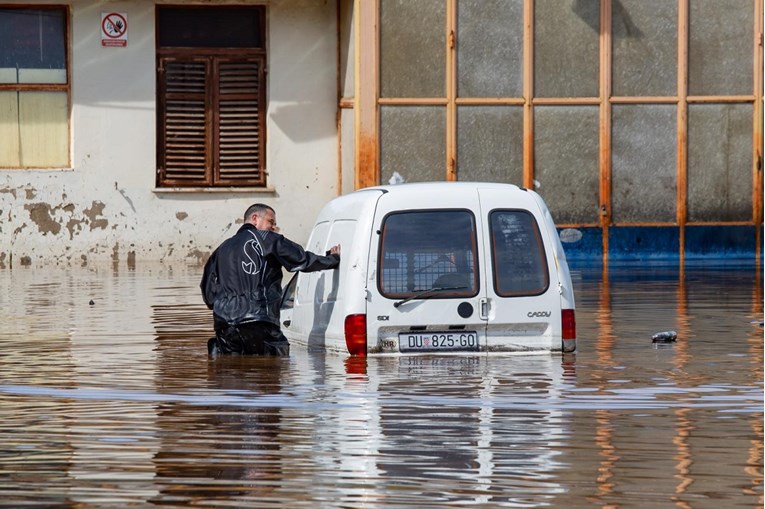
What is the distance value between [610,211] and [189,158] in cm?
637

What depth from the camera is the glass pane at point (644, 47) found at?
25.1 m

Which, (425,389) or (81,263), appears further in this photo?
(81,263)

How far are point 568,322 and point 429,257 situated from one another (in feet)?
3.49

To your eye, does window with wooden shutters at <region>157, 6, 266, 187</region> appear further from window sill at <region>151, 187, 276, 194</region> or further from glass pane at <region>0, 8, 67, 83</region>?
glass pane at <region>0, 8, 67, 83</region>

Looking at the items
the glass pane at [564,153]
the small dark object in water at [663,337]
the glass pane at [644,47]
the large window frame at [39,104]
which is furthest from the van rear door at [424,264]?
the large window frame at [39,104]

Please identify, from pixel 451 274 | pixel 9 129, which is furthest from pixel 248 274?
pixel 9 129

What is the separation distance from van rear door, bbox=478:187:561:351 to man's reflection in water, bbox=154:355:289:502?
5.05ft

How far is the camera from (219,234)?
2689 centimetres

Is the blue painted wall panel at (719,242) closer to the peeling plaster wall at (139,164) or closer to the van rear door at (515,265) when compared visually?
the peeling plaster wall at (139,164)

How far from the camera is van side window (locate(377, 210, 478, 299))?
12.1 meters

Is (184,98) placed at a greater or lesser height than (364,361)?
greater

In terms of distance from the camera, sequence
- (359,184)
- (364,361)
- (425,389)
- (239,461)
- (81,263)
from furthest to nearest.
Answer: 1. (81,263)
2. (359,184)
3. (364,361)
4. (425,389)
5. (239,461)

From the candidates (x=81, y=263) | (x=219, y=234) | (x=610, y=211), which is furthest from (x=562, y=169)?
(x=81, y=263)

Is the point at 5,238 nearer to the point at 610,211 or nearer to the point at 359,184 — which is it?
the point at 359,184
